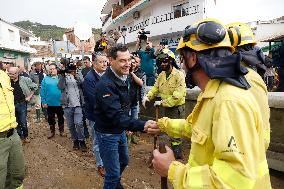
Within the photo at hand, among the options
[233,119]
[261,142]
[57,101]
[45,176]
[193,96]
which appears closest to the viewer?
Result: [233,119]

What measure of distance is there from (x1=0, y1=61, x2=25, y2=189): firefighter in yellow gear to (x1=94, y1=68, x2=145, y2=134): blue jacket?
3.59 ft

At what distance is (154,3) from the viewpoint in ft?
87.1

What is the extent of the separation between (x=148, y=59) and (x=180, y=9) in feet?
51.7

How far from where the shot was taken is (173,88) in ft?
21.6

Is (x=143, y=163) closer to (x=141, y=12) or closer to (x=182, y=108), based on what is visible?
(x=182, y=108)

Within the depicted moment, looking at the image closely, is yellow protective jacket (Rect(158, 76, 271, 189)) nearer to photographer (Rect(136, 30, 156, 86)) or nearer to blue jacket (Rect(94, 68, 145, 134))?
blue jacket (Rect(94, 68, 145, 134))

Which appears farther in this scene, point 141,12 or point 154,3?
point 141,12

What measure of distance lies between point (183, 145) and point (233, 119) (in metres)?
6.07

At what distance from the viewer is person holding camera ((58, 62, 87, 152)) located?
765cm

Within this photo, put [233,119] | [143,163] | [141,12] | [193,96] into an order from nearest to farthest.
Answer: [233,119], [143,163], [193,96], [141,12]

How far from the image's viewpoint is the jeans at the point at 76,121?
763cm

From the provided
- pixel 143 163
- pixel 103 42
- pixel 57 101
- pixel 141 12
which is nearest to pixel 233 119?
pixel 143 163

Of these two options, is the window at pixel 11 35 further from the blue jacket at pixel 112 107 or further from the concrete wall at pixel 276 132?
the concrete wall at pixel 276 132

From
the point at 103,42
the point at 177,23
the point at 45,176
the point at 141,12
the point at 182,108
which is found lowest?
the point at 45,176
